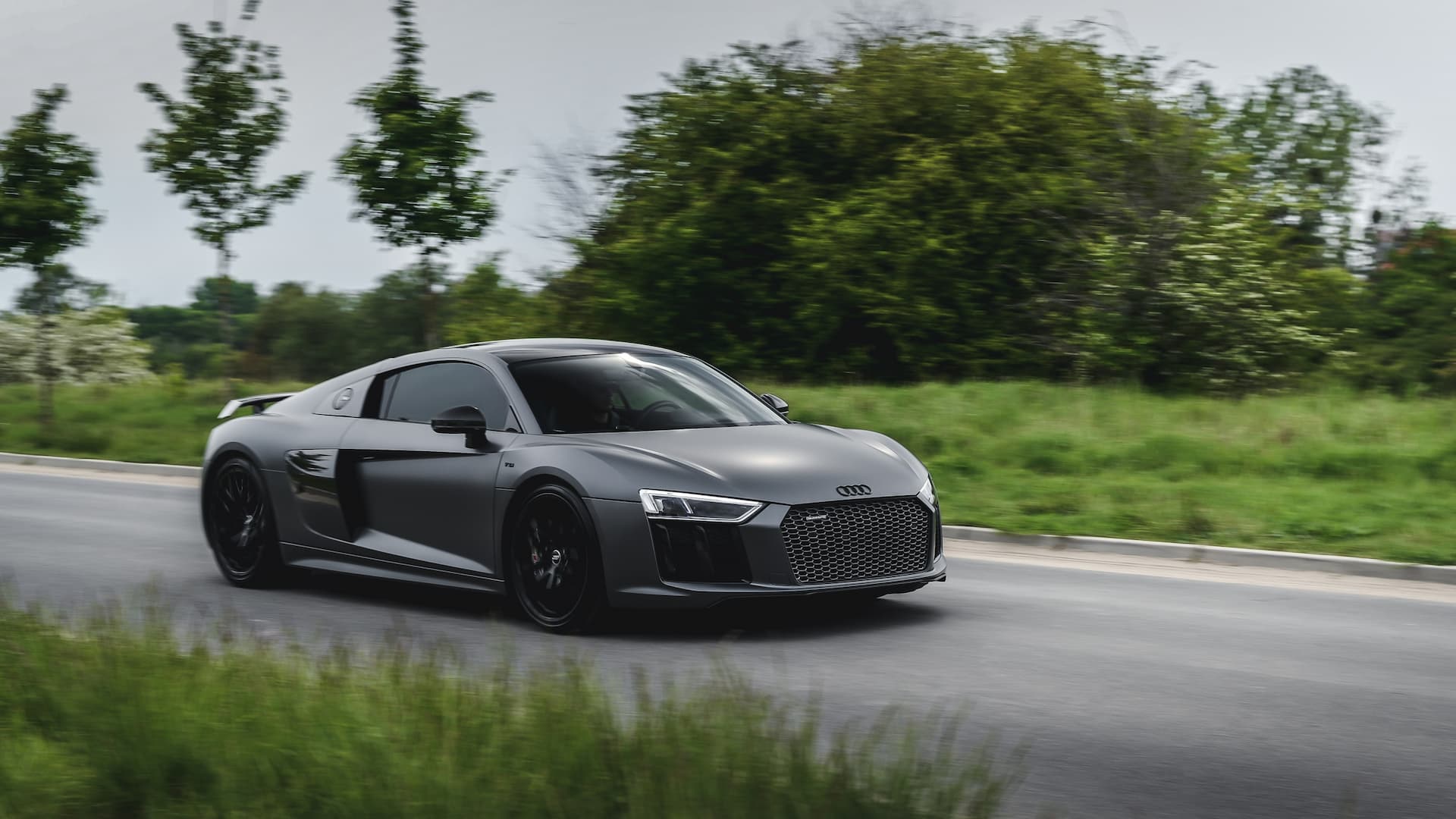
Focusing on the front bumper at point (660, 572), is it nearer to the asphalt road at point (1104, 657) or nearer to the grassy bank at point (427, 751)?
the asphalt road at point (1104, 657)

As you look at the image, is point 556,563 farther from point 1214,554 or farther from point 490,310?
point 490,310

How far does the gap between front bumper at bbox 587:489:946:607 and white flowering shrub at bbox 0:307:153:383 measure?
64752 mm

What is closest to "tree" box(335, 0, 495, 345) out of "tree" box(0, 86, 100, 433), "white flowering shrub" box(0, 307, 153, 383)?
"tree" box(0, 86, 100, 433)

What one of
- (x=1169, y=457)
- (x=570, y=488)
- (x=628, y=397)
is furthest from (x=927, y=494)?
(x=1169, y=457)

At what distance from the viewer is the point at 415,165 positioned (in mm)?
20828

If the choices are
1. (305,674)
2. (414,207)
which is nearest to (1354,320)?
(414,207)

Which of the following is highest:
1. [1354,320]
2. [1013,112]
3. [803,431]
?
[1013,112]

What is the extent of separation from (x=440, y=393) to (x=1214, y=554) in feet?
18.3

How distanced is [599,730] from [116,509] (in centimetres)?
1192

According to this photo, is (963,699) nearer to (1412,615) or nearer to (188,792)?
(188,792)

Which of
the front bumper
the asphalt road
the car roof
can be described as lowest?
the asphalt road

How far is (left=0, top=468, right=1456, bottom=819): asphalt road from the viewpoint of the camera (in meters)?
5.20

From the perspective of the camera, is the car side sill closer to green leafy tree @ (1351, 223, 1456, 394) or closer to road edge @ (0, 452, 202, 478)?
road edge @ (0, 452, 202, 478)

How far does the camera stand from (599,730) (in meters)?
4.14
